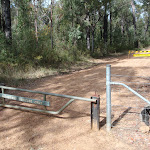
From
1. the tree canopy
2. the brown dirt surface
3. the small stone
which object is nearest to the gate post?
the brown dirt surface

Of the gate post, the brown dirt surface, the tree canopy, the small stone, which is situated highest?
the tree canopy

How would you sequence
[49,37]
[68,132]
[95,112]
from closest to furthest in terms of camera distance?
[95,112]
[68,132]
[49,37]

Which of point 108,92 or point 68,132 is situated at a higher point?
point 108,92

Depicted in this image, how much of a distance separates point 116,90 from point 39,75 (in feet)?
16.1

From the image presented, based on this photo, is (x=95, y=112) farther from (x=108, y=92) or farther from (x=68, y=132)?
(x=68, y=132)

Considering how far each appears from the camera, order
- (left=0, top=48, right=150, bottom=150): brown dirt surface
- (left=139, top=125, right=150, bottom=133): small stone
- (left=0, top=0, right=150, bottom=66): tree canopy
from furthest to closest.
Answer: (left=0, top=0, right=150, bottom=66): tree canopy → (left=139, top=125, right=150, bottom=133): small stone → (left=0, top=48, right=150, bottom=150): brown dirt surface

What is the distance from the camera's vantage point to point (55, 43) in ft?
51.4

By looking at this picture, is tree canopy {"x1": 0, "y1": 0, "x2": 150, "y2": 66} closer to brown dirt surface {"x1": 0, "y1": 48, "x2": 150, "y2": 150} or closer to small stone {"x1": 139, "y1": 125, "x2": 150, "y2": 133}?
brown dirt surface {"x1": 0, "y1": 48, "x2": 150, "y2": 150}

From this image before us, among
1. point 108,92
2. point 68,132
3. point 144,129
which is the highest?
point 108,92

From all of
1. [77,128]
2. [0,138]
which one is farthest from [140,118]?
[0,138]

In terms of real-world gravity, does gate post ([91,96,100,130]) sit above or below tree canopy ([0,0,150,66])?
below

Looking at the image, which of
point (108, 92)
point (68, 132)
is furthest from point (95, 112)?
point (68, 132)

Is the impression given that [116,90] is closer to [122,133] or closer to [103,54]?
[122,133]

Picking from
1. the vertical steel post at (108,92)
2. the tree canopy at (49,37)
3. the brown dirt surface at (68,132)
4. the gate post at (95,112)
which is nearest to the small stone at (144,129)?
the brown dirt surface at (68,132)
